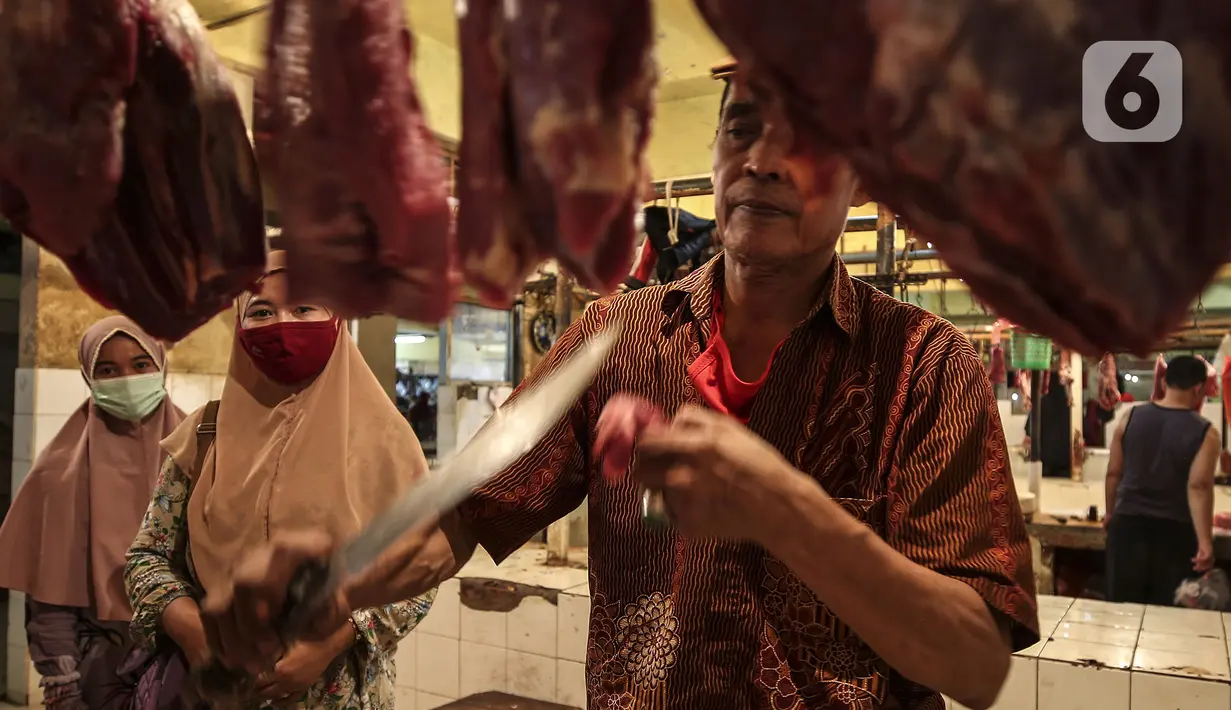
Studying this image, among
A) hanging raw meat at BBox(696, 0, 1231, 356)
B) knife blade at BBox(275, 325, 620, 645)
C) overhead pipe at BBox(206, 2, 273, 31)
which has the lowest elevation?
knife blade at BBox(275, 325, 620, 645)

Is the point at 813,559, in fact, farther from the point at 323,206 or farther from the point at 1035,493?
the point at 1035,493

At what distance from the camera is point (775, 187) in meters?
0.58

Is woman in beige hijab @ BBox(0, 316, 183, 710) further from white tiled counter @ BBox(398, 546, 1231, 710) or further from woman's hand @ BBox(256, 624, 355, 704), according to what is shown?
white tiled counter @ BBox(398, 546, 1231, 710)

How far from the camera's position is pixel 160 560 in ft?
5.54

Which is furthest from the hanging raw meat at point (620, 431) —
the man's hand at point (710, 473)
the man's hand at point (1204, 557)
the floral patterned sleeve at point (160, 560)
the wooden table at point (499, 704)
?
the man's hand at point (1204, 557)

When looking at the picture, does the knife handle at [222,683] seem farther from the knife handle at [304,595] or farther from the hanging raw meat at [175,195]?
the hanging raw meat at [175,195]

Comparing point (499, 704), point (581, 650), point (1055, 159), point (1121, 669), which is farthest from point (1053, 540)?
point (1055, 159)

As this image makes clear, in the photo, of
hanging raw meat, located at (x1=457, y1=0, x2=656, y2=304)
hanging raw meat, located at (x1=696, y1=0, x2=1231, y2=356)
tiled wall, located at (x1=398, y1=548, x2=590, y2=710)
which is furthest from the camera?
tiled wall, located at (x1=398, y1=548, x2=590, y2=710)

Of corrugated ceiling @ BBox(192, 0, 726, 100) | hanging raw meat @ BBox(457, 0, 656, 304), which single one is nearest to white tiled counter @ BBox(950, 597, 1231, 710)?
corrugated ceiling @ BBox(192, 0, 726, 100)

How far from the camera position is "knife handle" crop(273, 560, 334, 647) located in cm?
56

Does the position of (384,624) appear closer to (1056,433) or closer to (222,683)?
(222,683)

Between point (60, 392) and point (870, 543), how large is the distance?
13.7 feet

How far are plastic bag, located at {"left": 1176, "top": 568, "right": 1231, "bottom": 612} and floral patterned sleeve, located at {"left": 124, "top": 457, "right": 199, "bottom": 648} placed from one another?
3.69 m

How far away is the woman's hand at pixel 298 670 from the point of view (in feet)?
4.71
